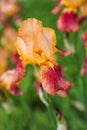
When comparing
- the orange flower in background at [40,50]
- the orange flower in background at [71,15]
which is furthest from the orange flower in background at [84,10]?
the orange flower in background at [40,50]

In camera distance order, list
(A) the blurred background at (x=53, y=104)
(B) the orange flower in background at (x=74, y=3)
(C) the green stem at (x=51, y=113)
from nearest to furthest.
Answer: (C) the green stem at (x=51, y=113)
(B) the orange flower in background at (x=74, y=3)
(A) the blurred background at (x=53, y=104)

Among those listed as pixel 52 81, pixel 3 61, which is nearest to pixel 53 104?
pixel 3 61

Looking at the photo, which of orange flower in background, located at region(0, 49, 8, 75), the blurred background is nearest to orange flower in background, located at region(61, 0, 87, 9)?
the blurred background

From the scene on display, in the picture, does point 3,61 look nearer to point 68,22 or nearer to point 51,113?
point 68,22

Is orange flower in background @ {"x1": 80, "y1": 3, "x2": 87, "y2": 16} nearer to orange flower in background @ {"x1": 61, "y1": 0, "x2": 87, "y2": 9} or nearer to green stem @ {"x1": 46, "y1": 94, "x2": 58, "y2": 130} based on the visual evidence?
orange flower in background @ {"x1": 61, "y1": 0, "x2": 87, "y2": 9}

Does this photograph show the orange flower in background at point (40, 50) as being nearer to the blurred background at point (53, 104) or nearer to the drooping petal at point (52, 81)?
the drooping petal at point (52, 81)

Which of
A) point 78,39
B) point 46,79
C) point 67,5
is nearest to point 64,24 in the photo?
point 67,5

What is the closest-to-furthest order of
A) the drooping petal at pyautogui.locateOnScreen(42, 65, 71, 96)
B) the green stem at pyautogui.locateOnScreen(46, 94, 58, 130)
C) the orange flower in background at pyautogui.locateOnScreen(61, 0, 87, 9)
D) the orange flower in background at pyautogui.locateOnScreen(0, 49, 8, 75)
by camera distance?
the drooping petal at pyautogui.locateOnScreen(42, 65, 71, 96), the green stem at pyautogui.locateOnScreen(46, 94, 58, 130), the orange flower in background at pyautogui.locateOnScreen(61, 0, 87, 9), the orange flower in background at pyautogui.locateOnScreen(0, 49, 8, 75)

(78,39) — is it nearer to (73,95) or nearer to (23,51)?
(73,95)
